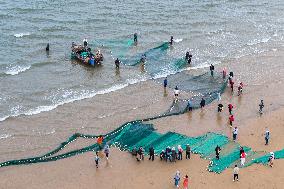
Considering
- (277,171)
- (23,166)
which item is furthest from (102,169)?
(277,171)

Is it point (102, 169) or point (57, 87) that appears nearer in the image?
point (102, 169)

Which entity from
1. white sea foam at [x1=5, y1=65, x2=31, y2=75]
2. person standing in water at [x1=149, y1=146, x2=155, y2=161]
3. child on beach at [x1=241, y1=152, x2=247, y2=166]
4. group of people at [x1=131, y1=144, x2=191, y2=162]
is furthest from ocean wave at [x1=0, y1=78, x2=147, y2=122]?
child on beach at [x1=241, y1=152, x2=247, y2=166]

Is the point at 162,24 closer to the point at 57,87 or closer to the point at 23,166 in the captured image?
the point at 57,87

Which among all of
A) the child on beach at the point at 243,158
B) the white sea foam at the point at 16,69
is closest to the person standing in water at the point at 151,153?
the child on beach at the point at 243,158

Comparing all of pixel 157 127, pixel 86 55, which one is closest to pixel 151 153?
pixel 157 127

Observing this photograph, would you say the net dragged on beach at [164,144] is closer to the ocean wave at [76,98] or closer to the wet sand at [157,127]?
the wet sand at [157,127]

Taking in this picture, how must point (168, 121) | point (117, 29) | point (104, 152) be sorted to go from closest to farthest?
point (104, 152)
point (168, 121)
point (117, 29)

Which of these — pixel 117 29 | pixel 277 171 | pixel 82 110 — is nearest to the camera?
pixel 277 171
